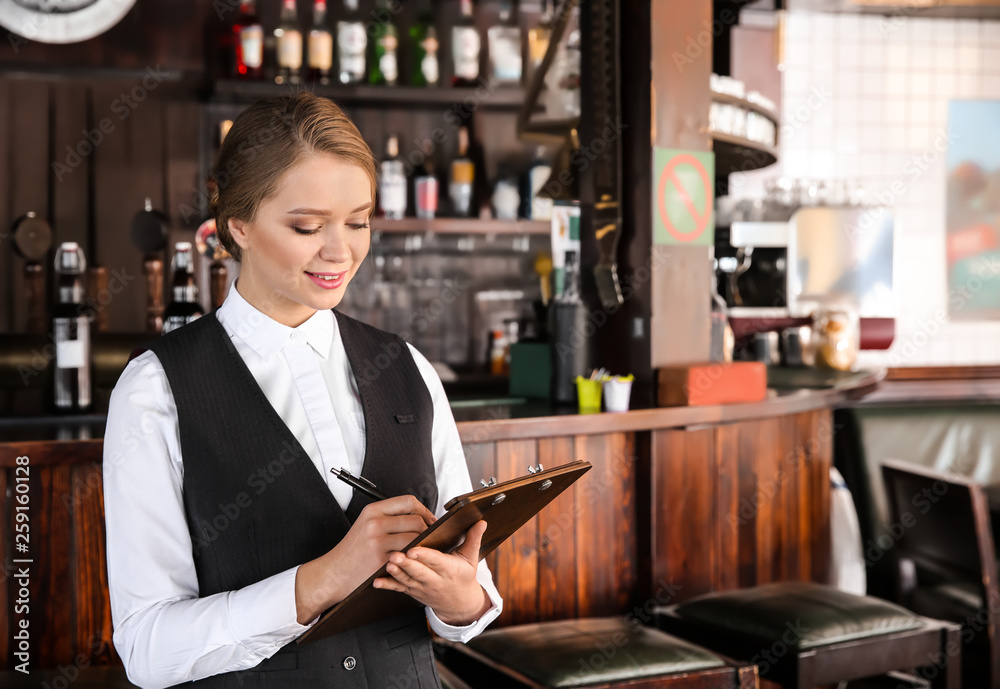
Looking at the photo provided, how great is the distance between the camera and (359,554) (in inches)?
40.6

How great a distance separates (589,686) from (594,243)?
1316 millimetres

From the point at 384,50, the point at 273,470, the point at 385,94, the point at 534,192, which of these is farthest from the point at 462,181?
the point at 273,470

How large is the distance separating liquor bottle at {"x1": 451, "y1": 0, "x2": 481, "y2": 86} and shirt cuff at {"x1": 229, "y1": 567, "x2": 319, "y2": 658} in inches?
133

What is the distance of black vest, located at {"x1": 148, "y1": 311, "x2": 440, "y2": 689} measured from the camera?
1.11m

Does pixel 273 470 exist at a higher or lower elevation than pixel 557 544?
higher

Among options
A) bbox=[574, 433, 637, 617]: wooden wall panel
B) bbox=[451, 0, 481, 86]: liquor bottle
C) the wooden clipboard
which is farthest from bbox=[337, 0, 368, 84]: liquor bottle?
the wooden clipboard

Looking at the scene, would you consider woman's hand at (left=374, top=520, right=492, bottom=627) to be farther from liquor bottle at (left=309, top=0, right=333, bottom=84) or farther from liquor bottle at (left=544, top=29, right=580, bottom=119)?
liquor bottle at (left=309, top=0, right=333, bottom=84)

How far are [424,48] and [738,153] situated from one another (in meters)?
1.60

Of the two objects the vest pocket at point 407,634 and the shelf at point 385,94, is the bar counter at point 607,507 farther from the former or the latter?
the shelf at point 385,94

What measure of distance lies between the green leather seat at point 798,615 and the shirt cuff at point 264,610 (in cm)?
135

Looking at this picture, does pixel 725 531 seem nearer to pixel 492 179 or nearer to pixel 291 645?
pixel 291 645

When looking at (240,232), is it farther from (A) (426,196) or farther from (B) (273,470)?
(A) (426,196)

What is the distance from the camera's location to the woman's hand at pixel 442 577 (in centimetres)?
102

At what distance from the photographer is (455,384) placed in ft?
13.4
